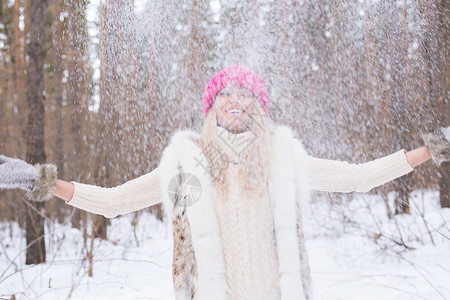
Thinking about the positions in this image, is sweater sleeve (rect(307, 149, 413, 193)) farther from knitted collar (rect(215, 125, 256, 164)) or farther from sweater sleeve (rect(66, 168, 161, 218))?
sweater sleeve (rect(66, 168, 161, 218))

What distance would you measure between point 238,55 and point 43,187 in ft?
27.1

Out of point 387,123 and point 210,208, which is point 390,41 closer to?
point 387,123

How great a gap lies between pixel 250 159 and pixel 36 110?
183 inches

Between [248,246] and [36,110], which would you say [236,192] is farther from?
[36,110]

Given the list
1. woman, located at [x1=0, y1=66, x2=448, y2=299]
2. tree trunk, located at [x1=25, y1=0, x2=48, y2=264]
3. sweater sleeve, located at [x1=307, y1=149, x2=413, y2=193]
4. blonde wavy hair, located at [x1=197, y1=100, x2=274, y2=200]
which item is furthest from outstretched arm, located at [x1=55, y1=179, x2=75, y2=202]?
tree trunk, located at [x1=25, y1=0, x2=48, y2=264]

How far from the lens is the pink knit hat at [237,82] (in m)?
1.67

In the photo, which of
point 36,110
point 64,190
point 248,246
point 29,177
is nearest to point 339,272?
point 248,246

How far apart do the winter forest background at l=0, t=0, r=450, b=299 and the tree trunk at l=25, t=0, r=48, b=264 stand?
0.7 inches

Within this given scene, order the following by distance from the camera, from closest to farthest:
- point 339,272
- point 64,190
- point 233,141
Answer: point 64,190, point 233,141, point 339,272

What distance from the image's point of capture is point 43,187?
4.45 ft

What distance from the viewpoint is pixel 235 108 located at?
1625mm

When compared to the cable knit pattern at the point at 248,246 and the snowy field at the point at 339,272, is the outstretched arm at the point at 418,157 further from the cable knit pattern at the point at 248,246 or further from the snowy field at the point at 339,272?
the snowy field at the point at 339,272

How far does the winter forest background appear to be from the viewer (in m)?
4.21

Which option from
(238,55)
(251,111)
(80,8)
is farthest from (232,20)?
(251,111)
